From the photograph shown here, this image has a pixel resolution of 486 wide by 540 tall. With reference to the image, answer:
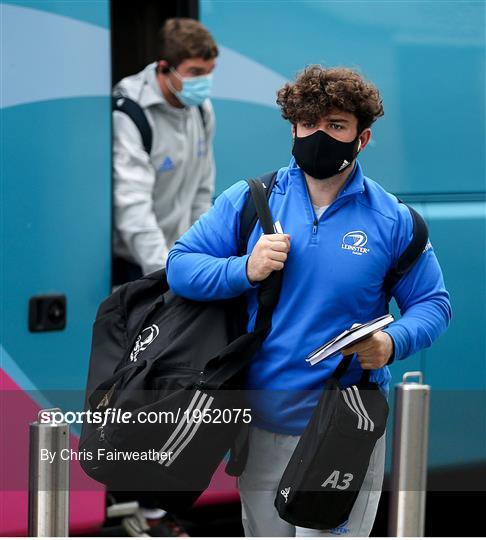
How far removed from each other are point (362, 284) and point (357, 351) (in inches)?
8.3

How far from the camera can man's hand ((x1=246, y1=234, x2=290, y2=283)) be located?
2947mm

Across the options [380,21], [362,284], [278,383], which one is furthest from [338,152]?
[380,21]

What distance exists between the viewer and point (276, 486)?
125 inches

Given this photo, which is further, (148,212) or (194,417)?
(148,212)

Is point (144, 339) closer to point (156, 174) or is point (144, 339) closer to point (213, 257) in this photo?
point (213, 257)

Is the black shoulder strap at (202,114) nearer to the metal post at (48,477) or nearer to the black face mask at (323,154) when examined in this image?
the black face mask at (323,154)

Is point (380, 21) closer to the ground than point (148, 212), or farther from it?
farther from it

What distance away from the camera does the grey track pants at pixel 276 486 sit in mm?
3148

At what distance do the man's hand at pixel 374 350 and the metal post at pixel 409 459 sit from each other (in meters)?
0.36

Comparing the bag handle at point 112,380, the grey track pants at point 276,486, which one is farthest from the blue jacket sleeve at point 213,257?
the grey track pants at point 276,486

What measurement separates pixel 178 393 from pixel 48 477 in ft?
1.85

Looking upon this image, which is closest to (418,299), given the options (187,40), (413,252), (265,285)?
(413,252)

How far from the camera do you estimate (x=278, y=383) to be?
10.2 ft

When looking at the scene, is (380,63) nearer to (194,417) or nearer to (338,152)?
(338,152)
